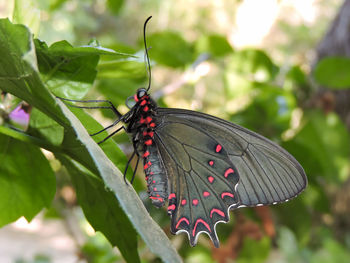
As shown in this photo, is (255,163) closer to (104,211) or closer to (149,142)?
(149,142)

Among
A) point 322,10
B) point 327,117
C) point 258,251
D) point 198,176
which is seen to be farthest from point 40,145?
point 322,10

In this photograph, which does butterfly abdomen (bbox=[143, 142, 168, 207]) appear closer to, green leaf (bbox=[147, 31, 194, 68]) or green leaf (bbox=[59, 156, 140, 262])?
green leaf (bbox=[59, 156, 140, 262])

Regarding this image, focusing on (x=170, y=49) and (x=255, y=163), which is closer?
(x=255, y=163)

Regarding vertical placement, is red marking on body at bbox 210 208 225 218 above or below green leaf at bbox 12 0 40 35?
below

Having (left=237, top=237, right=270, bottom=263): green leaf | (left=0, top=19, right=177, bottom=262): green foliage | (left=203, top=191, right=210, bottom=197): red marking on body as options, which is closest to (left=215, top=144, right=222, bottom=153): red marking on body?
(left=203, top=191, right=210, bottom=197): red marking on body

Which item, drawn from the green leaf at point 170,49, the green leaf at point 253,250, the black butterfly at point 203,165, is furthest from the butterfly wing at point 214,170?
the green leaf at point 253,250

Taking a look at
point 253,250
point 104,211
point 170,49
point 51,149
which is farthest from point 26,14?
point 253,250
